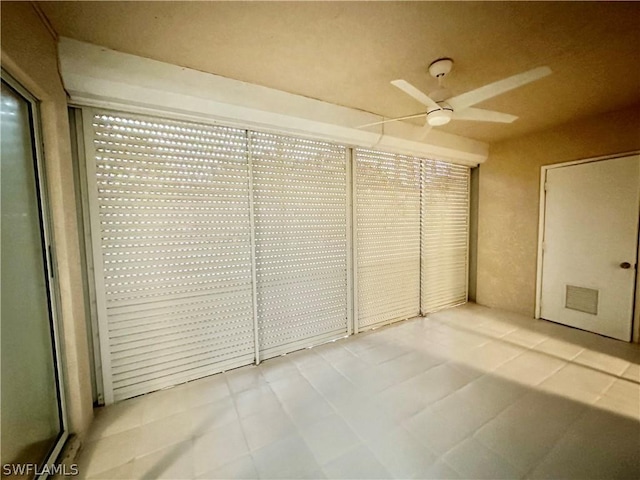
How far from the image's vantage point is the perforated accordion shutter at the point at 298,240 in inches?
105

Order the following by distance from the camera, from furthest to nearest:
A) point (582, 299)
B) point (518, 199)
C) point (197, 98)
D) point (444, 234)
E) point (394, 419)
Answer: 1. point (444, 234)
2. point (518, 199)
3. point (582, 299)
4. point (197, 98)
5. point (394, 419)

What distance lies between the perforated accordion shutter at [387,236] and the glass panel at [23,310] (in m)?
2.80

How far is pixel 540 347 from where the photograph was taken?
2877mm

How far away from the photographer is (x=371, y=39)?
1728 millimetres

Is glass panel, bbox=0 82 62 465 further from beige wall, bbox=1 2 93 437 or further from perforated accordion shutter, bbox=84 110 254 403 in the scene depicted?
perforated accordion shutter, bbox=84 110 254 403

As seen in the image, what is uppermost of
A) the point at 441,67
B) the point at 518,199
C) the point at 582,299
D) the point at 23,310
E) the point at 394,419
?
the point at 441,67

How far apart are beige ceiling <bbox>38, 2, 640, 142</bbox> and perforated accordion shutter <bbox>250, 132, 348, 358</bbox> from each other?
69 centimetres

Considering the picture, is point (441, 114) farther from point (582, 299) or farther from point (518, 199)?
point (582, 299)

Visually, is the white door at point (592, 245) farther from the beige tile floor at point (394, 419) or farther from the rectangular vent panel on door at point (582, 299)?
the beige tile floor at point (394, 419)

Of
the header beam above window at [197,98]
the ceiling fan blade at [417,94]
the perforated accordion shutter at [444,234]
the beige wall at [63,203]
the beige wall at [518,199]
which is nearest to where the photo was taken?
the beige wall at [63,203]

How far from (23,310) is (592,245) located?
5.37 metres

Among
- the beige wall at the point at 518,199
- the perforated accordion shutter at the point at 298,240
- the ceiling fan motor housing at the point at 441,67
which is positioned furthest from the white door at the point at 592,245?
A: the perforated accordion shutter at the point at 298,240

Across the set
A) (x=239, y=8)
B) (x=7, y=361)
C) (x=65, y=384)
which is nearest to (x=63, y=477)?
(x=65, y=384)

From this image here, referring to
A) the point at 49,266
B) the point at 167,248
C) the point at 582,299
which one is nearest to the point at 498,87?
the point at 167,248
